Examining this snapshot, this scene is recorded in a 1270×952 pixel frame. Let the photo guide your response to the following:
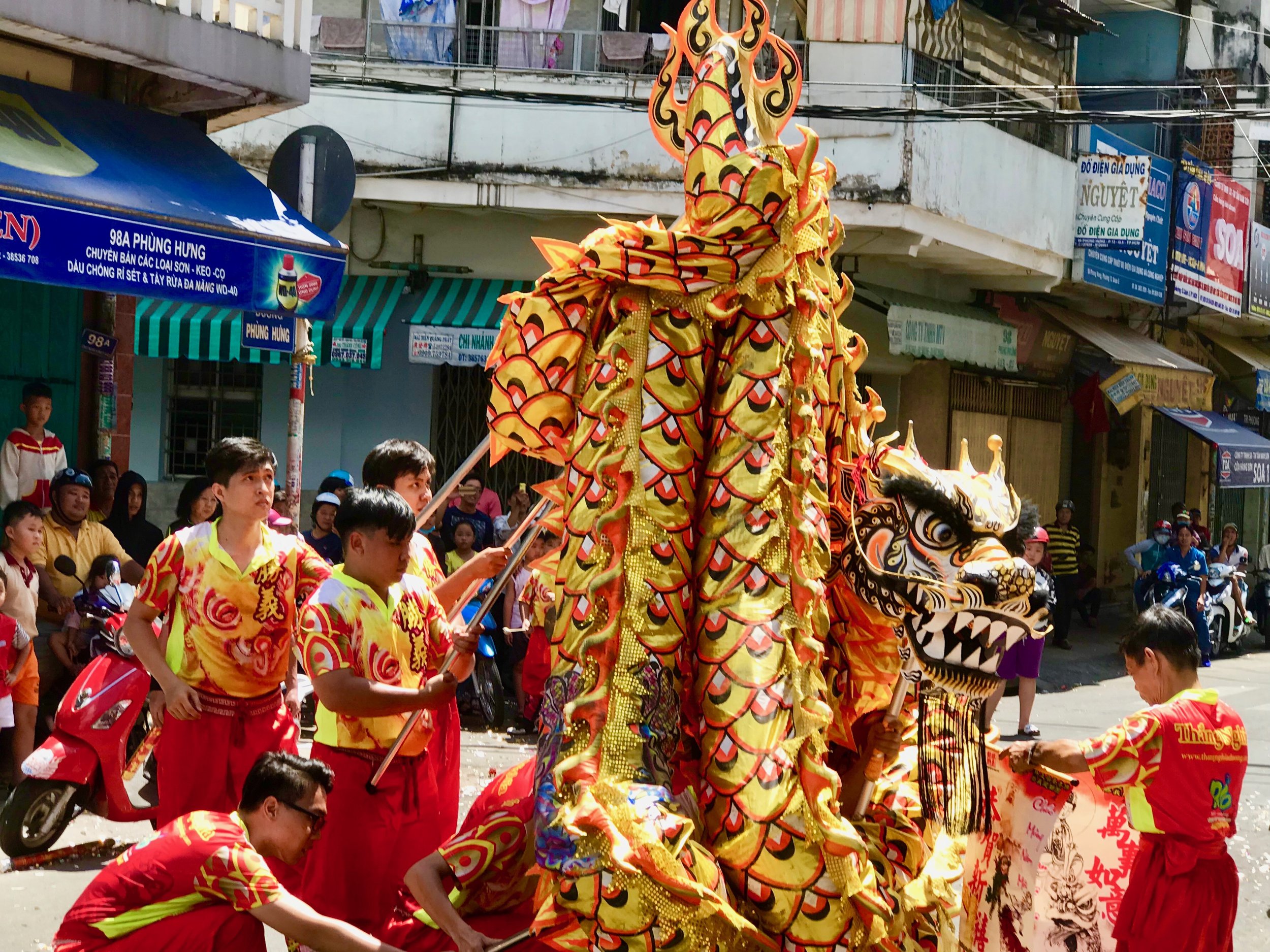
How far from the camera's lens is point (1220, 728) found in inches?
164

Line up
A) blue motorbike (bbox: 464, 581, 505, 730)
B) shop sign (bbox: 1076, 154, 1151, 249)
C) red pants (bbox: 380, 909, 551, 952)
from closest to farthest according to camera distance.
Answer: red pants (bbox: 380, 909, 551, 952) → blue motorbike (bbox: 464, 581, 505, 730) → shop sign (bbox: 1076, 154, 1151, 249)

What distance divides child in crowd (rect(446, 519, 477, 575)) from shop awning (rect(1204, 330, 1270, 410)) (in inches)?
594

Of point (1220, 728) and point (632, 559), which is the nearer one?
point (632, 559)

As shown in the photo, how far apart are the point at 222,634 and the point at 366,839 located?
3.49 feet

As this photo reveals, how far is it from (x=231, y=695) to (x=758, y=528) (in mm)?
2253

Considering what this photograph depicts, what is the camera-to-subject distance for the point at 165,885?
340 cm

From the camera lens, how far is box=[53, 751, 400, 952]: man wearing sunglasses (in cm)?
331

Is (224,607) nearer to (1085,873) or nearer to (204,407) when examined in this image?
(1085,873)

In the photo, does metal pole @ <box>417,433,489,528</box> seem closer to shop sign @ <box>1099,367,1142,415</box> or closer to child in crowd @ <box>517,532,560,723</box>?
child in crowd @ <box>517,532,560,723</box>

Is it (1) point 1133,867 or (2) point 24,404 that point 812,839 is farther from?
(2) point 24,404

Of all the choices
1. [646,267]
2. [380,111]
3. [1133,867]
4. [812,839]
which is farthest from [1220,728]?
[380,111]

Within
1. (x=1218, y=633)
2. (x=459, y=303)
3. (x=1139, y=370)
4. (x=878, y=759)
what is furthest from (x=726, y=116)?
(x=1139, y=370)

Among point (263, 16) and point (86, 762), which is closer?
point (86, 762)

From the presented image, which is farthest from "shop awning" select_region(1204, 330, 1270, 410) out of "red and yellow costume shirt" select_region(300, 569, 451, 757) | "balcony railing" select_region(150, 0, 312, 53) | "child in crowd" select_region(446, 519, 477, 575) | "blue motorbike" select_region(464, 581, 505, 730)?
"red and yellow costume shirt" select_region(300, 569, 451, 757)
